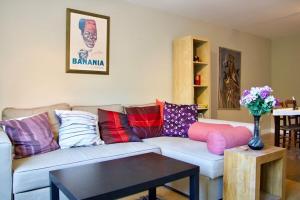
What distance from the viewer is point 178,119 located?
2930 mm

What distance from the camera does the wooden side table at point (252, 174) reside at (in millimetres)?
1819

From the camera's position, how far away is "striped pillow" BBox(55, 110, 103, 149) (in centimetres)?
224

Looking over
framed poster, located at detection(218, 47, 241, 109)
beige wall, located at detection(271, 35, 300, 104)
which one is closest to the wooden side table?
framed poster, located at detection(218, 47, 241, 109)

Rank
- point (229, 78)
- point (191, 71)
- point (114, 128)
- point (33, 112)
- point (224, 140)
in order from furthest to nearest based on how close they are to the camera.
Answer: point (229, 78)
point (191, 71)
point (114, 128)
point (33, 112)
point (224, 140)

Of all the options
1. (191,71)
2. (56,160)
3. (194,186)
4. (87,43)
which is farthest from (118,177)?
(191,71)

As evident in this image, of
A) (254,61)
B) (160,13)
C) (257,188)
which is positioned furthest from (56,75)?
(254,61)

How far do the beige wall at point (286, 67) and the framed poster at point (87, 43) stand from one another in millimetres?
4106

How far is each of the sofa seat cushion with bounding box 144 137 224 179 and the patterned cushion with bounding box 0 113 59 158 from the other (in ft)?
3.19

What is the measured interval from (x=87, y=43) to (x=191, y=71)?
1422 mm

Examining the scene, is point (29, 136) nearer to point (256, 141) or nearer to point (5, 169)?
point (5, 169)

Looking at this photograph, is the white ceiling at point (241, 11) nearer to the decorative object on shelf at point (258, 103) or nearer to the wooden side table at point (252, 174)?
the decorative object on shelf at point (258, 103)

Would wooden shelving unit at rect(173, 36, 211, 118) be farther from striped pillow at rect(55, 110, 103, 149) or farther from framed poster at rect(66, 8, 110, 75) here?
striped pillow at rect(55, 110, 103, 149)

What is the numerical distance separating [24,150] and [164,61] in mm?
2302

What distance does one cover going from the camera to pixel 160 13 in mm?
3607
